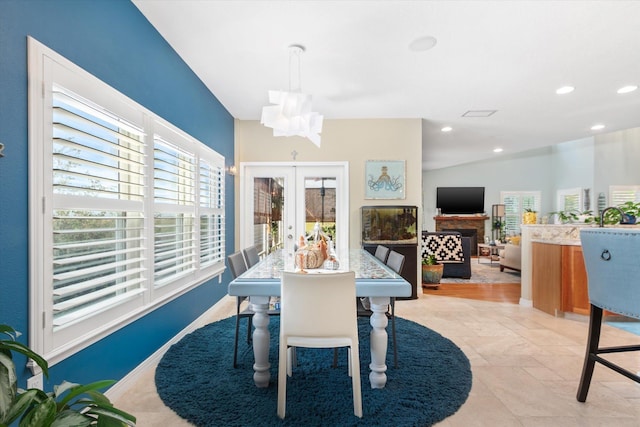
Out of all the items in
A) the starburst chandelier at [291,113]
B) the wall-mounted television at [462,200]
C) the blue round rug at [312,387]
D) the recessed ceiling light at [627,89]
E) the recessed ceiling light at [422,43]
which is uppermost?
the recessed ceiling light at [422,43]

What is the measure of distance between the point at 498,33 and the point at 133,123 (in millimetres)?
2792

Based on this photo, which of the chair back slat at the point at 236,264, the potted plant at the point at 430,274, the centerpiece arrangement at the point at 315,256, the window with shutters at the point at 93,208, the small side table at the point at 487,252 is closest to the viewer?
the window with shutters at the point at 93,208

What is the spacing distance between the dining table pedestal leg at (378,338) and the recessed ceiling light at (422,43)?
2.05 meters

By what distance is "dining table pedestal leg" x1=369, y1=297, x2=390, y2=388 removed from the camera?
192 cm

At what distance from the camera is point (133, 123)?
213 centimetres

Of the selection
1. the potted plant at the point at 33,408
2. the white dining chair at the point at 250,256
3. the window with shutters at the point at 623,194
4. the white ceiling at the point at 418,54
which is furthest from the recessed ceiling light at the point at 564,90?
the window with shutters at the point at 623,194

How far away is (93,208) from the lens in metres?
1.75

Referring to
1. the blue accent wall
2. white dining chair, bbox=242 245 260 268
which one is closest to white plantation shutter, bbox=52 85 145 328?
the blue accent wall

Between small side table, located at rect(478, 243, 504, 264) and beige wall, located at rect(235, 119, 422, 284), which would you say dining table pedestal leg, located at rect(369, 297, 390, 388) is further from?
small side table, located at rect(478, 243, 504, 264)

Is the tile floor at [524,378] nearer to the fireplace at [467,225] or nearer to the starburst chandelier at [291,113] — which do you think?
the starburst chandelier at [291,113]

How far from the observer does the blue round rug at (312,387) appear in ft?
5.67

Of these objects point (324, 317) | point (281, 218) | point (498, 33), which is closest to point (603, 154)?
point (498, 33)

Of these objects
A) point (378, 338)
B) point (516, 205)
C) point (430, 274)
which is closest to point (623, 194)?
point (516, 205)

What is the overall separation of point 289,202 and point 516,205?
8.24 m
